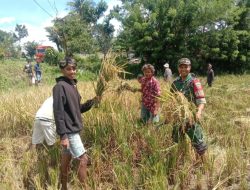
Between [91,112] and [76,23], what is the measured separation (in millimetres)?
24382

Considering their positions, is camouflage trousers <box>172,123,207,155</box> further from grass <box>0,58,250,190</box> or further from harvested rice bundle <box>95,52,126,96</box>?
harvested rice bundle <box>95,52,126,96</box>

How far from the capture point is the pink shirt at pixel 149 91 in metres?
4.97

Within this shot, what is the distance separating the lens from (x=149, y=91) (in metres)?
5.07

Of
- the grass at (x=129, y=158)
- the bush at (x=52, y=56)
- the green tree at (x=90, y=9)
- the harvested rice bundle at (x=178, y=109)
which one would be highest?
the green tree at (x=90, y=9)

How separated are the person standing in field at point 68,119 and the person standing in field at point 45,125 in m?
0.67

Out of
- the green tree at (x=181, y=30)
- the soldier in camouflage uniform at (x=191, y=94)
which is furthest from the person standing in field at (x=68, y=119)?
the green tree at (x=181, y=30)

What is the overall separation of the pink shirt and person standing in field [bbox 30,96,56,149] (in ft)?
4.90

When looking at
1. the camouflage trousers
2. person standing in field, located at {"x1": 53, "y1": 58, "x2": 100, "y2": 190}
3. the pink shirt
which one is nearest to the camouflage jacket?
the camouflage trousers

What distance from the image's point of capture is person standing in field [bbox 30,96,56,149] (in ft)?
13.6

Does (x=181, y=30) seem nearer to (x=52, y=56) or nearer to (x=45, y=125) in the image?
(x=52, y=56)

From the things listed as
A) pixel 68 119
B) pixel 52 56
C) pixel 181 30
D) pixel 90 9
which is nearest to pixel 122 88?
pixel 68 119

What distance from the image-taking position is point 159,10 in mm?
22844

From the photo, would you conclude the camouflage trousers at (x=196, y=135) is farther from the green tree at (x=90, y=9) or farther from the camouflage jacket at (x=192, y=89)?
the green tree at (x=90, y=9)

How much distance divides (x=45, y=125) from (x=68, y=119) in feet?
2.64
